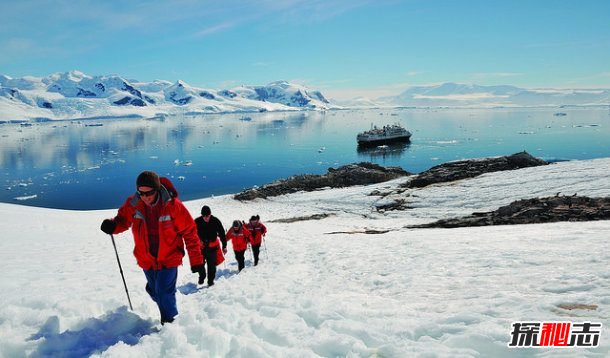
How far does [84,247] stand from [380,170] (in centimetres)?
3590

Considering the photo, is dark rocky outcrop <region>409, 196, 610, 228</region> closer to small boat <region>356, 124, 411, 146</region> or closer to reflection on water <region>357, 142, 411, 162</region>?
reflection on water <region>357, 142, 411, 162</region>

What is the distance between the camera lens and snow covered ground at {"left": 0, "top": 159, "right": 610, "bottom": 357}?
436 centimetres

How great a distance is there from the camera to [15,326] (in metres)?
4.91

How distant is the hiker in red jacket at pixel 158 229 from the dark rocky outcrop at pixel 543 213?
1499cm

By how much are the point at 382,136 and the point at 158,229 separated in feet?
330

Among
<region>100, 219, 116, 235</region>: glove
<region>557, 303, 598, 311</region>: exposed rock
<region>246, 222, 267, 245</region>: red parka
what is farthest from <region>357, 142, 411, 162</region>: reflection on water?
<region>100, 219, 116, 235</region>: glove

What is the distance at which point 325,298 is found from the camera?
6.19m

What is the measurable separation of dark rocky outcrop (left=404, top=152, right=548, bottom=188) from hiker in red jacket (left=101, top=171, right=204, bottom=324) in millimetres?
27892

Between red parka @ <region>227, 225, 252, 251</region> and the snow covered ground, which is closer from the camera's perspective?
the snow covered ground

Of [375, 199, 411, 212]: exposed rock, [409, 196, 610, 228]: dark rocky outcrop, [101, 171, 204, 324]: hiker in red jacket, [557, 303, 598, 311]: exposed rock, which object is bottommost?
[375, 199, 411, 212]: exposed rock

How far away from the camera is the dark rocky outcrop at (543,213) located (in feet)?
47.3

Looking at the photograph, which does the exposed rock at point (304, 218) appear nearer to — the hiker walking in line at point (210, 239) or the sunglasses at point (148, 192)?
the hiker walking in line at point (210, 239)

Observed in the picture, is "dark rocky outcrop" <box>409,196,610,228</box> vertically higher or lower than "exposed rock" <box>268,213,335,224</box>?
higher

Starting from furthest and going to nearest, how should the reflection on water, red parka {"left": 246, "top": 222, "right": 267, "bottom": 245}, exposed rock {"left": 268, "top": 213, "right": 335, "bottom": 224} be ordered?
the reflection on water → exposed rock {"left": 268, "top": 213, "right": 335, "bottom": 224} → red parka {"left": 246, "top": 222, "right": 267, "bottom": 245}
